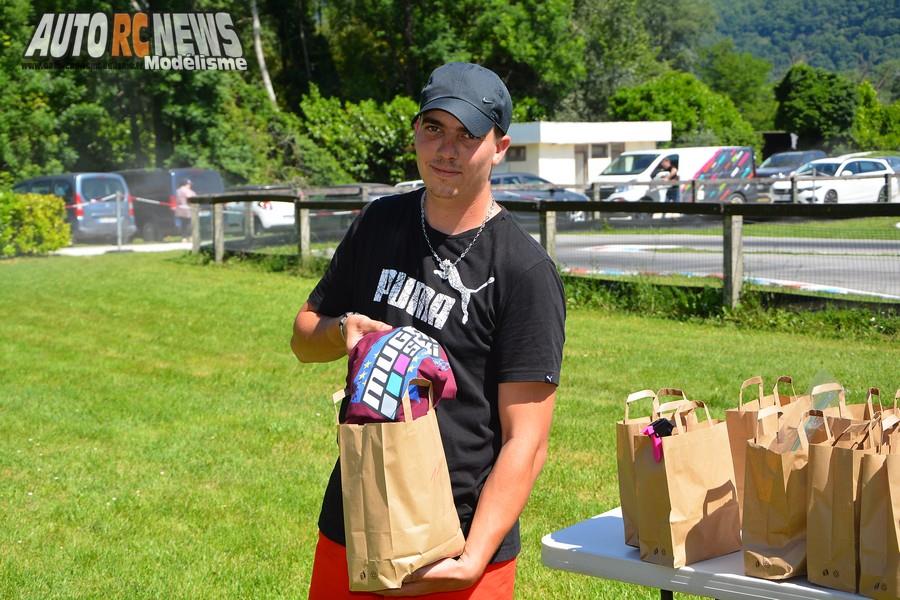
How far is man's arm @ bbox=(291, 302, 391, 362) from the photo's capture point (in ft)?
9.65

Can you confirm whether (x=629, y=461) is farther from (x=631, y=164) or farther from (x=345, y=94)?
(x=345, y=94)

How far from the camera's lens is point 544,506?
251 inches

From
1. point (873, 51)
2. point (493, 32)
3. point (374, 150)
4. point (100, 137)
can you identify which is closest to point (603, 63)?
point (493, 32)

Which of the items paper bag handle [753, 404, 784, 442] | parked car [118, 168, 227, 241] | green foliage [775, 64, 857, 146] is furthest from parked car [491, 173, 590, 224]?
green foliage [775, 64, 857, 146]

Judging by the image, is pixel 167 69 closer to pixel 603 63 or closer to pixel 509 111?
pixel 509 111

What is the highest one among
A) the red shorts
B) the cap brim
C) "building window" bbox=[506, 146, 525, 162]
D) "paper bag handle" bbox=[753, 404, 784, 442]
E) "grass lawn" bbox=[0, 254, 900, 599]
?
"building window" bbox=[506, 146, 525, 162]

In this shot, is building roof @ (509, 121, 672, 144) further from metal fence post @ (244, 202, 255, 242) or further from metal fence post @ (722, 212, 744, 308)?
metal fence post @ (722, 212, 744, 308)

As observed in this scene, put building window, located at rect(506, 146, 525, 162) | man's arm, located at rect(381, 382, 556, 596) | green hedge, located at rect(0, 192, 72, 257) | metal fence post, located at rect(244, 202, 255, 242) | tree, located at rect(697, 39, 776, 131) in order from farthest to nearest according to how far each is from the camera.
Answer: tree, located at rect(697, 39, 776, 131), building window, located at rect(506, 146, 525, 162), green hedge, located at rect(0, 192, 72, 257), metal fence post, located at rect(244, 202, 255, 242), man's arm, located at rect(381, 382, 556, 596)

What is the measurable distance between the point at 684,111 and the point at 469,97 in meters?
60.7

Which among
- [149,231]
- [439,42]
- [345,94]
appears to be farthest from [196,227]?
[345,94]

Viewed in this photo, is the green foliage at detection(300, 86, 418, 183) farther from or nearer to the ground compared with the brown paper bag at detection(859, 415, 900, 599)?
farther from the ground

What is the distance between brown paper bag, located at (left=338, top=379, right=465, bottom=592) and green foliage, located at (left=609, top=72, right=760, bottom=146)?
5832 cm

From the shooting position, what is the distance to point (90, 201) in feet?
91.1

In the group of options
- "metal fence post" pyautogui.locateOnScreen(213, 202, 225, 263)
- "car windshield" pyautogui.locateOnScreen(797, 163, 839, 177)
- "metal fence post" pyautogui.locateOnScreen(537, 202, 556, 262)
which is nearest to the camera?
"metal fence post" pyautogui.locateOnScreen(537, 202, 556, 262)
